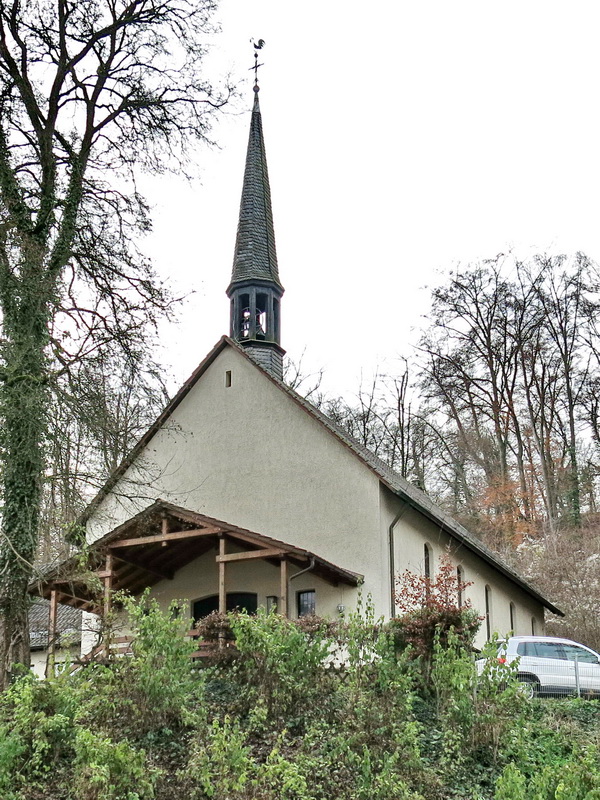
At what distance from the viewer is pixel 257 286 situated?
24.9m

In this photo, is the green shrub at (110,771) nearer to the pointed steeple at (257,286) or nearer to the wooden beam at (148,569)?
the wooden beam at (148,569)

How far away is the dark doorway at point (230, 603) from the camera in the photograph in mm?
20062

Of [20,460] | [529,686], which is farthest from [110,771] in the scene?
[529,686]

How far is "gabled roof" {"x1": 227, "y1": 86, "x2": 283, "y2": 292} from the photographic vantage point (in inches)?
994

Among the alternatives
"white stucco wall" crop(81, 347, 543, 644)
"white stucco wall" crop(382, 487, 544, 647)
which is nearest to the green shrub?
"white stucco wall" crop(81, 347, 543, 644)

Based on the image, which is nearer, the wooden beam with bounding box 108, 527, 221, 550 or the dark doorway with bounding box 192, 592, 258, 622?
the wooden beam with bounding box 108, 527, 221, 550

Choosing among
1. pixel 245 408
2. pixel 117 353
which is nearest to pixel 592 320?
pixel 245 408

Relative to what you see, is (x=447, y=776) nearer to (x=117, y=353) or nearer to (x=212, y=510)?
(x=117, y=353)

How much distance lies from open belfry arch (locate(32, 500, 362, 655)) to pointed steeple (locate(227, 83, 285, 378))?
19.6 ft

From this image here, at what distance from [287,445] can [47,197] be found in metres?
8.02

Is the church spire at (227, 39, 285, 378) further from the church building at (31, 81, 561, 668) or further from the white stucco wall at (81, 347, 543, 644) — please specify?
the white stucco wall at (81, 347, 543, 644)

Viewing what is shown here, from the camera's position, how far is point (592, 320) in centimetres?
3634

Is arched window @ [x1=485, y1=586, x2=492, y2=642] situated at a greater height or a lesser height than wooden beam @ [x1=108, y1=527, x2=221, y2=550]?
lesser

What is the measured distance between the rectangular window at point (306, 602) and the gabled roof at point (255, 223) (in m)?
9.53
